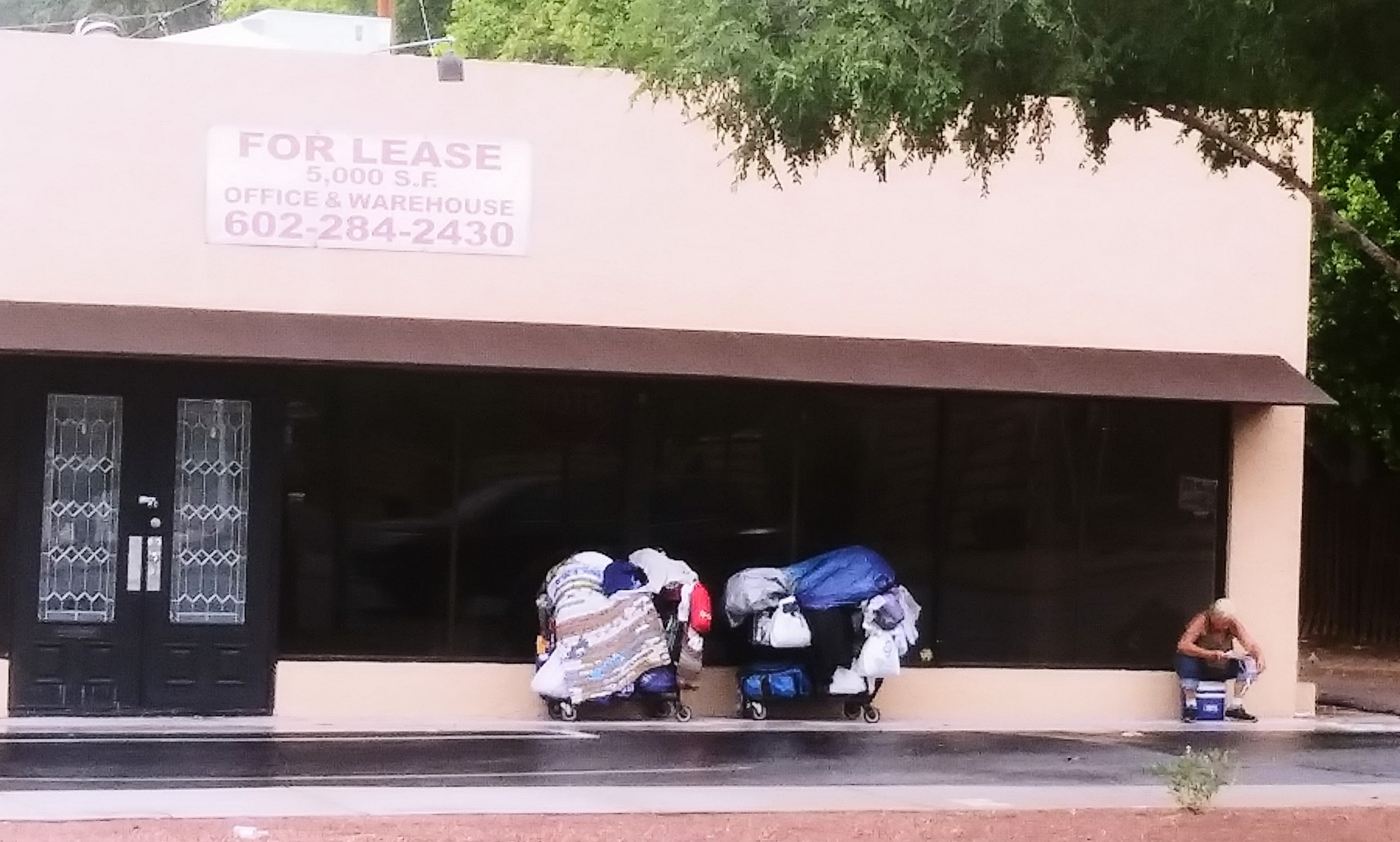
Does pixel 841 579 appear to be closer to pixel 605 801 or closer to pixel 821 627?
pixel 821 627

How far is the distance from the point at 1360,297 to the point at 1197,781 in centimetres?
1276

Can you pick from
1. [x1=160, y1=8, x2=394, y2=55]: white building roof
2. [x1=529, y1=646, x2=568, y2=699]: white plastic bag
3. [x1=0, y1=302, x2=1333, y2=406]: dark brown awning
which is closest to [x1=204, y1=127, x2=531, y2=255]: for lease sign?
[x1=0, y1=302, x2=1333, y2=406]: dark brown awning

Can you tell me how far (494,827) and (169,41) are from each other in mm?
8356

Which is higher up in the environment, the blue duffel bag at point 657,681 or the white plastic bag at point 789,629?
the white plastic bag at point 789,629

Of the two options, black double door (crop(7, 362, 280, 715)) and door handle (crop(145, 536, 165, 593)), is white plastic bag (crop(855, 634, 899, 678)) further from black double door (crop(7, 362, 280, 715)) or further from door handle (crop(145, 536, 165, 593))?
door handle (crop(145, 536, 165, 593))

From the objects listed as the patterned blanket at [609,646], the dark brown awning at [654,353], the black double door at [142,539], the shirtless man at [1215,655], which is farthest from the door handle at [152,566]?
the shirtless man at [1215,655]

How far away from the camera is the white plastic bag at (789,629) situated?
1625cm

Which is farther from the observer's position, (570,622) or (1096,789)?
Result: (570,622)

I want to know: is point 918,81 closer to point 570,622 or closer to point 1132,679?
point 570,622

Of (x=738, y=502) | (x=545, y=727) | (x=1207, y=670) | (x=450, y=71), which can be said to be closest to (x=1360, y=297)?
(x=1207, y=670)

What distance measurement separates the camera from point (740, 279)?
55.9ft

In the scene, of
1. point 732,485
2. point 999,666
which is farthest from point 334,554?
point 999,666

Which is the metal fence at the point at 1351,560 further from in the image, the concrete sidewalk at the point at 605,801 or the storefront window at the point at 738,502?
the concrete sidewalk at the point at 605,801

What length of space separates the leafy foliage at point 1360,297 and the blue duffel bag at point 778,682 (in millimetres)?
8099
